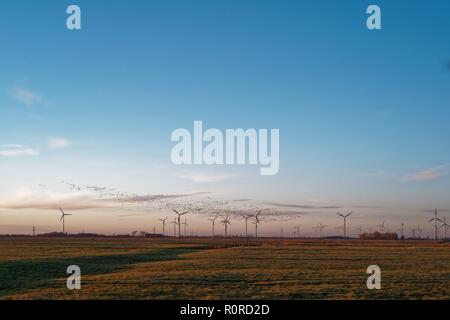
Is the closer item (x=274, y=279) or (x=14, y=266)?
(x=274, y=279)

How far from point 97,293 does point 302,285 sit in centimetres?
1451

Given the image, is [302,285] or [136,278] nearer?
[302,285]

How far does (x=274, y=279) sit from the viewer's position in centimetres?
4166

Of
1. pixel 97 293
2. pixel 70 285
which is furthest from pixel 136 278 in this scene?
pixel 97 293
